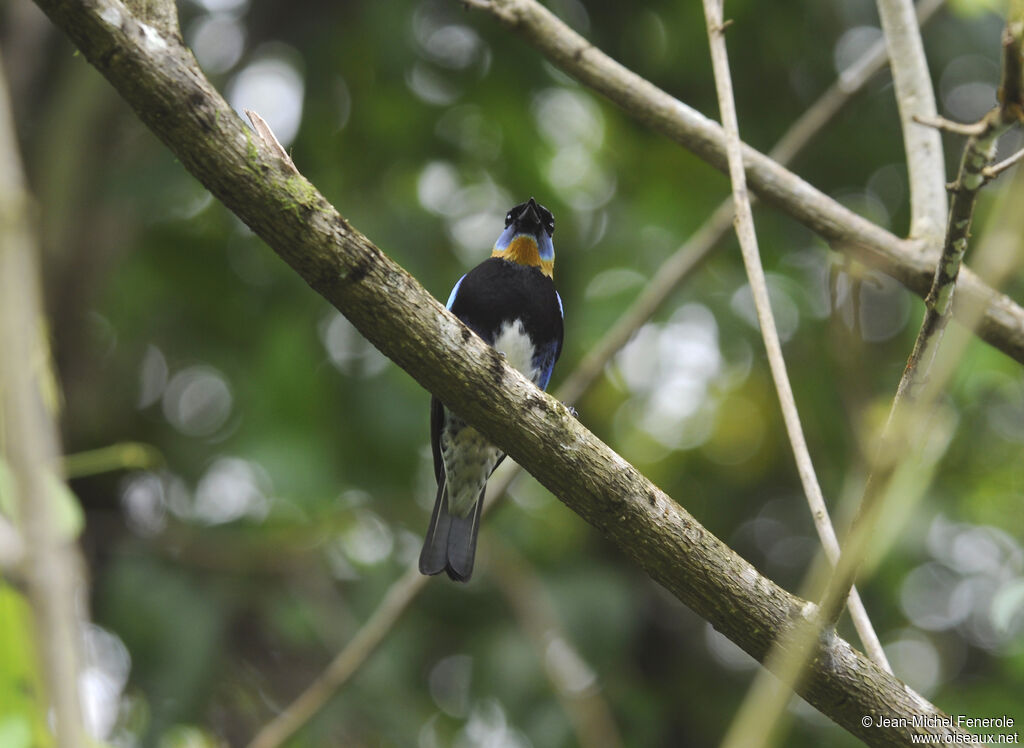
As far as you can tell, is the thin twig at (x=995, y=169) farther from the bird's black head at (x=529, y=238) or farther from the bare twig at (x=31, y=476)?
the bird's black head at (x=529, y=238)

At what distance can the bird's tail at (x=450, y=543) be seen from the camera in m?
3.44

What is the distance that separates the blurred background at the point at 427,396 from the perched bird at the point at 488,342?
777mm

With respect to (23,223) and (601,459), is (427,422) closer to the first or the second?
(601,459)

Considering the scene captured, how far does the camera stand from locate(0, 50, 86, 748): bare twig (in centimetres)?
61

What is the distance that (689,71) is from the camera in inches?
213

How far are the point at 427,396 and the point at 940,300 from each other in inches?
138

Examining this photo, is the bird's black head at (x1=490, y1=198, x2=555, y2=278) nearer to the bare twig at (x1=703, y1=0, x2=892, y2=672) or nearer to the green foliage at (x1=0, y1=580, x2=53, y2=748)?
the bare twig at (x1=703, y1=0, x2=892, y2=672)

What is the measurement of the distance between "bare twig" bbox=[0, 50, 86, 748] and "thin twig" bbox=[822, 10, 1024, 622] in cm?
72

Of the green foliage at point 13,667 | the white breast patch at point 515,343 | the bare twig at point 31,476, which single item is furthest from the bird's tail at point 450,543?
the bare twig at point 31,476

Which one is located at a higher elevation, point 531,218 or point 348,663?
point 531,218

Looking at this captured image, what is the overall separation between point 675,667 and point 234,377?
2835 mm

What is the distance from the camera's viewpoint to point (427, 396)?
16.7ft

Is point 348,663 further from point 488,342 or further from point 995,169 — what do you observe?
point 995,169

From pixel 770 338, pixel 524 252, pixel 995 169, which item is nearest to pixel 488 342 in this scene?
pixel 524 252
